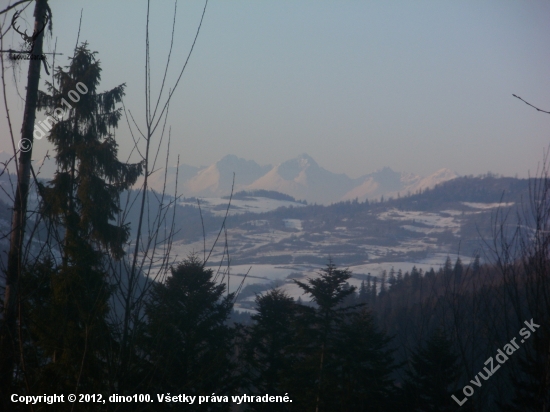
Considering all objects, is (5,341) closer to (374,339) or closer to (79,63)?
(79,63)

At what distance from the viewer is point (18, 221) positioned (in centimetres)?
374

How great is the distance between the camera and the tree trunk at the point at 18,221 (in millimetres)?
3465

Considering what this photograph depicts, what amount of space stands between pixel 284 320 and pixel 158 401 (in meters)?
10.6

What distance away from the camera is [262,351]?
44.6ft

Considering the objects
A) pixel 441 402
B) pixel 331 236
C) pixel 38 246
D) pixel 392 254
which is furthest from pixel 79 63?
pixel 331 236

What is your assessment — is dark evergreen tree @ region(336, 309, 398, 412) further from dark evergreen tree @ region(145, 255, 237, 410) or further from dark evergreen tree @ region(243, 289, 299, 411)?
dark evergreen tree @ region(145, 255, 237, 410)

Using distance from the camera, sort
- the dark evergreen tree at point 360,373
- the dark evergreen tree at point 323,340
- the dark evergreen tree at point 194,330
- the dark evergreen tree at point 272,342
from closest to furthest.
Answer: the dark evergreen tree at point 194,330 → the dark evergreen tree at point 360,373 → the dark evergreen tree at point 323,340 → the dark evergreen tree at point 272,342

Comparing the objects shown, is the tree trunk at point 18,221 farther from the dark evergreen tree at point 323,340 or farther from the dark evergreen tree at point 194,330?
the dark evergreen tree at point 323,340

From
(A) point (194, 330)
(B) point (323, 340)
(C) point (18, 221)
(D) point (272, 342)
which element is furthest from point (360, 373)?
(C) point (18, 221)
